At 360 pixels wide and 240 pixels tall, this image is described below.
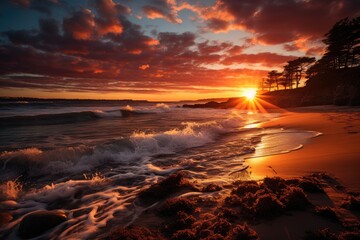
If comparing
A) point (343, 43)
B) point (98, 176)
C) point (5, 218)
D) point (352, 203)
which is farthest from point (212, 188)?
point (343, 43)

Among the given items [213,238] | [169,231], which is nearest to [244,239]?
[213,238]

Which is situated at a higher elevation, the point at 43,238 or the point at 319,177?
the point at 319,177

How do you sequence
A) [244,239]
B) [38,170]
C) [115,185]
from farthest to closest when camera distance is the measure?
[38,170] < [115,185] < [244,239]

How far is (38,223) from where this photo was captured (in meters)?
3.40

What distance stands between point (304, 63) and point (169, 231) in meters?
65.5

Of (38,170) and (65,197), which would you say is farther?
(38,170)

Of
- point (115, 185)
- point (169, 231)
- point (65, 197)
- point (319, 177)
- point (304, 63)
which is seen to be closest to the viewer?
point (169, 231)

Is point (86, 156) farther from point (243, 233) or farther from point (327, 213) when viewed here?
point (327, 213)

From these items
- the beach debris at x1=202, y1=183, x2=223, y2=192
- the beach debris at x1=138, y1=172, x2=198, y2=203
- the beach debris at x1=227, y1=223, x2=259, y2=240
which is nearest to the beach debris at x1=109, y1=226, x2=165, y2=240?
the beach debris at x1=227, y1=223, x2=259, y2=240

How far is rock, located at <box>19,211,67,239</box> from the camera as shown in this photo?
3295mm

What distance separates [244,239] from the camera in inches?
98.3

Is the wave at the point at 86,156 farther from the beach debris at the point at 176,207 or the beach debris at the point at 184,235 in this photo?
the beach debris at the point at 184,235

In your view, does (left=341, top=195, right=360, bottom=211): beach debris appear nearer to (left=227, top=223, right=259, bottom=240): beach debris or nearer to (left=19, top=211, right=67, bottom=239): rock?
(left=227, top=223, right=259, bottom=240): beach debris

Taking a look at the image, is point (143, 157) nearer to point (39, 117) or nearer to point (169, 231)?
point (169, 231)
